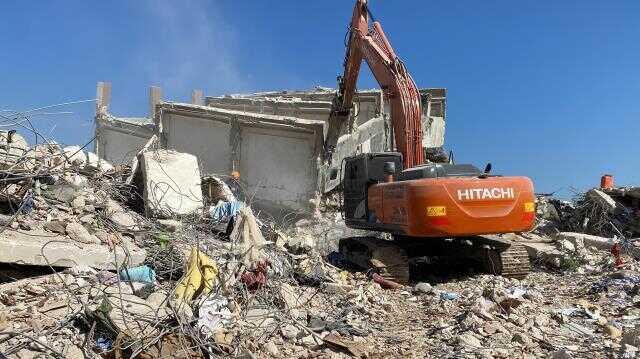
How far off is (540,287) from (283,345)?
4.07m

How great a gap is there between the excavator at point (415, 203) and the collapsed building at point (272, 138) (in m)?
1.46

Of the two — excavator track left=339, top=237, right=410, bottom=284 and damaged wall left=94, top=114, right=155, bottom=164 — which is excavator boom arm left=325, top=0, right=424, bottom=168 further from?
damaged wall left=94, top=114, right=155, bottom=164

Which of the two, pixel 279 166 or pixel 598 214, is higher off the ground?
pixel 279 166

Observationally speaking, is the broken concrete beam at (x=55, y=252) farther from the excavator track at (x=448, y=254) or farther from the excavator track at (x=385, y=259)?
the excavator track at (x=448, y=254)

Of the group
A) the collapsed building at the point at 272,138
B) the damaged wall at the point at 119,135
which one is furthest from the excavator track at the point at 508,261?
the damaged wall at the point at 119,135

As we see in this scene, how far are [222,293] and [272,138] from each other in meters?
7.78

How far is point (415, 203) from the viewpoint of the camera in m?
7.27

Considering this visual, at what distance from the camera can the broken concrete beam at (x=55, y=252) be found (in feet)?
16.9

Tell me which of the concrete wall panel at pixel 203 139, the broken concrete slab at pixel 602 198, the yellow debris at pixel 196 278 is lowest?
the yellow debris at pixel 196 278

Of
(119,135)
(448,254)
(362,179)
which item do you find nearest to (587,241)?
(448,254)

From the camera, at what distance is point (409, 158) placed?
9.02 meters

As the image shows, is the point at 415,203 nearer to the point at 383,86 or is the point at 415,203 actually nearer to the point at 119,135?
the point at 383,86

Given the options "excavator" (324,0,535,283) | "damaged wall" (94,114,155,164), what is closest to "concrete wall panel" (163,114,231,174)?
"damaged wall" (94,114,155,164)

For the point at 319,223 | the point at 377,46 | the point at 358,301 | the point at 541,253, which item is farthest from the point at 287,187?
the point at 358,301
